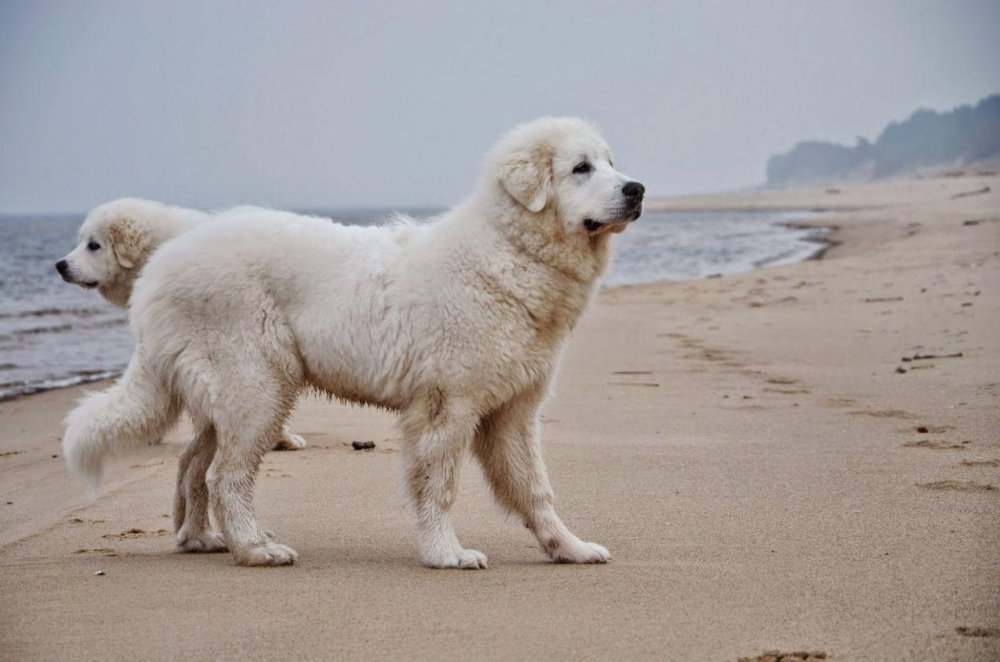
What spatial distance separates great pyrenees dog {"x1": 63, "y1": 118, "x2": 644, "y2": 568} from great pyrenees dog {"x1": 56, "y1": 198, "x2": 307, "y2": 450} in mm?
2493

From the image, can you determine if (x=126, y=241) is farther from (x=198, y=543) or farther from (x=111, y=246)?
(x=198, y=543)

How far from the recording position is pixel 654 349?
1170 centimetres

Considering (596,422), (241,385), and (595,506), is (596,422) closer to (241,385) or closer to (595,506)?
(595,506)

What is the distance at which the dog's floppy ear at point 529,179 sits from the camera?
5156 millimetres

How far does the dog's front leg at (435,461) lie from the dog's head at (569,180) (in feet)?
3.23

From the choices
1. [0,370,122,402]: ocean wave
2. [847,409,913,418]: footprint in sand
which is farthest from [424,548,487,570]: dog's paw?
[0,370,122,402]: ocean wave

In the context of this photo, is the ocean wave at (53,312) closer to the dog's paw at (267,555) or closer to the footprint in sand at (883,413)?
the footprint in sand at (883,413)

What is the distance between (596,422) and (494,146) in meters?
3.13

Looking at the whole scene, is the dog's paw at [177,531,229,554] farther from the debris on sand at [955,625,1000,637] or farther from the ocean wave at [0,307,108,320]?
the ocean wave at [0,307,108,320]

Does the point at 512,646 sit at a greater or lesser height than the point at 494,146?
lesser

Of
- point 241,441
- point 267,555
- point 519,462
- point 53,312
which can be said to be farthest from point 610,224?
point 53,312

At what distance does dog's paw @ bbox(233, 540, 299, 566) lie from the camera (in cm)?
507

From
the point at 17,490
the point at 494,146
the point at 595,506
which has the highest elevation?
the point at 494,146

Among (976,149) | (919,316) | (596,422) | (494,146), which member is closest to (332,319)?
(494,146)
